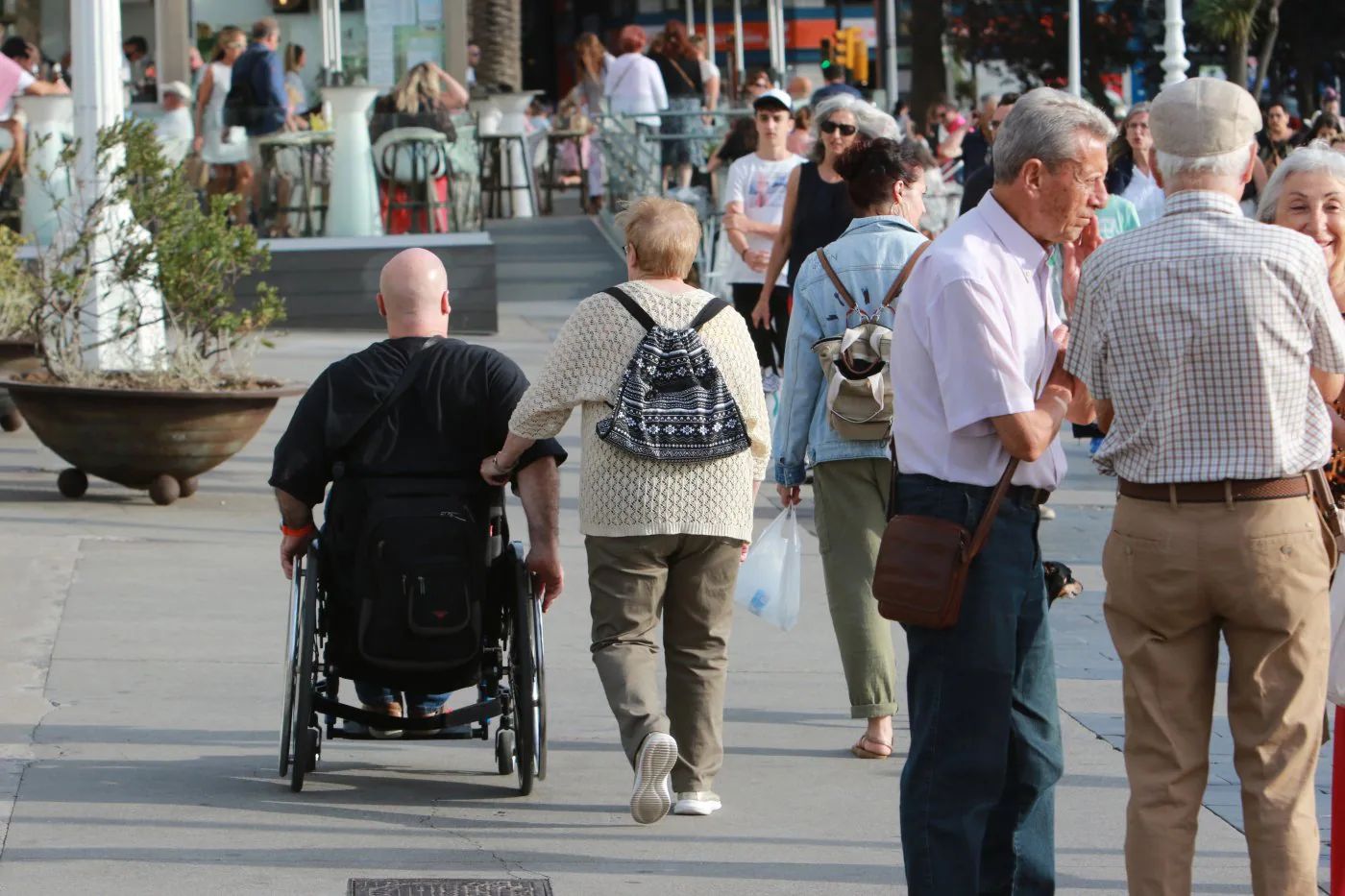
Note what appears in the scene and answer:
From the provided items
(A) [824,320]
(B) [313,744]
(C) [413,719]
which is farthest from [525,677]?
(A) [824,320]

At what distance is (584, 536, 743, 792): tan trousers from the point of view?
18.2 feet

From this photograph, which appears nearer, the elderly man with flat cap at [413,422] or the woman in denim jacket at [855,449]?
the elderly man with flat cap at [413,422]

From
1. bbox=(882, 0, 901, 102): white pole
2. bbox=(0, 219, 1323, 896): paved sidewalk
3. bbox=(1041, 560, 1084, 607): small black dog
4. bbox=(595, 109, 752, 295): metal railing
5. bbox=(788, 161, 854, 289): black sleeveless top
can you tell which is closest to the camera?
bbox=(1041, 560, 1084, 607): small black dog

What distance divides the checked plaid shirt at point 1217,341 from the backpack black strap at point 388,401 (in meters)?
2.12

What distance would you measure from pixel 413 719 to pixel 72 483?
501cm

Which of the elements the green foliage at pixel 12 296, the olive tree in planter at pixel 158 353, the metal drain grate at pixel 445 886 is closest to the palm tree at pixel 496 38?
the green foliage at pixel 12 296

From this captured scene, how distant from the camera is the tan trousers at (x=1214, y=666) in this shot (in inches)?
161

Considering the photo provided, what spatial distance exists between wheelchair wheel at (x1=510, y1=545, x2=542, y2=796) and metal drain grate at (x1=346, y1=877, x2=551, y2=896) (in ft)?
2.12

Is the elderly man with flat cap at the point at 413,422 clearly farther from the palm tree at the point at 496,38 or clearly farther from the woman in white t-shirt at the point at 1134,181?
the palm tree at the point at 496,38

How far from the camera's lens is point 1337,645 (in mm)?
4660

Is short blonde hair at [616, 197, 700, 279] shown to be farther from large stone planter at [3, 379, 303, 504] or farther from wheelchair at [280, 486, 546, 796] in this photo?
large stone planter at [3, 379, 303, 504]

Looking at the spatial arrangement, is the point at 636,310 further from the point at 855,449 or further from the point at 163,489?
the point at 163,489

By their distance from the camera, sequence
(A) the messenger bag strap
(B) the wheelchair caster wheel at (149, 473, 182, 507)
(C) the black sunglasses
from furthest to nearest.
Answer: (B) the wheelchair caster wheel at (149, 473, 182, 507)
(C) the black sunglasses
(A) the messenger bag strap

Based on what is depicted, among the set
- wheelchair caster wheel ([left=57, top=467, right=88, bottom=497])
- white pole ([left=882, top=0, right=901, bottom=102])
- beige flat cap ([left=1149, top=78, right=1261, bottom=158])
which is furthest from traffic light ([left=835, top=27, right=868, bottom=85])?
beige flat cap ([left=1149, top=78, right=1261, bottom=158])
